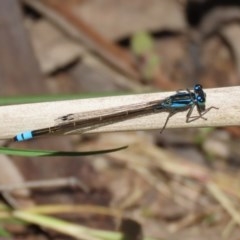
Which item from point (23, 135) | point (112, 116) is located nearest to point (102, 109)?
point (112, 116)

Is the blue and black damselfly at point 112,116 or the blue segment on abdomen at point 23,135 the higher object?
the blue and black damselfly at point 112,116

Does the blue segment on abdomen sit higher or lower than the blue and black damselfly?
lower

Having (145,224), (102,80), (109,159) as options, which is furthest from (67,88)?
(145,224)

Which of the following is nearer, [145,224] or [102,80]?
[145,224]

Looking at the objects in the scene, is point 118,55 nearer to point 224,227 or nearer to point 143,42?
point 143,42
